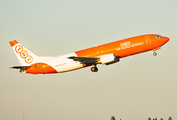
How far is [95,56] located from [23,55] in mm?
19215

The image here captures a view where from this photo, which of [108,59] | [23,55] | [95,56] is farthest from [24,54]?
[108,59]

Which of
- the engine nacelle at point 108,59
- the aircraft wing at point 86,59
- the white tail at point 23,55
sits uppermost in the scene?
the white tail at point 23,55

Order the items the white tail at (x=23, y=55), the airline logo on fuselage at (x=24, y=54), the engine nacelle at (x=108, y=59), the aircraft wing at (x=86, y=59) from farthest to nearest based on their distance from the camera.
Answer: the airline logo on fuselage at (x=24, y=54) → the white tail at (x=23, y=55) → the aircraft wing at (x=86, y=59) → the engine nacelle at (x=108, y=59)

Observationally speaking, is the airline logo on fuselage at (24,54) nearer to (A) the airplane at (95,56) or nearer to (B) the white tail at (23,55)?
(B) the white tail at (23,55)

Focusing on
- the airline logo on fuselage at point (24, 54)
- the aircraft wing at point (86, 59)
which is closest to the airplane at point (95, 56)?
the aircraft wing at point (86, 59)

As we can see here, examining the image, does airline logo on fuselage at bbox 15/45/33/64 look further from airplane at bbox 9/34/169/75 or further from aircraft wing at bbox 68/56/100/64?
aircraft wing at bbox 68/56/100/64

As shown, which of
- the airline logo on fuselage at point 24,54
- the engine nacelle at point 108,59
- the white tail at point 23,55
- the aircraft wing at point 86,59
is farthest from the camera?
the airline logo on fuselage at point 24,54

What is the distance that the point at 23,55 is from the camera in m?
81.4

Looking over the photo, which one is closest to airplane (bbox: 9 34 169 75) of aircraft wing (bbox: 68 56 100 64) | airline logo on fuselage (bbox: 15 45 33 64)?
aircraft wing (bbox: 68 56 100 64)

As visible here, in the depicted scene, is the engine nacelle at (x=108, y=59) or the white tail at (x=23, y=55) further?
the white tail at (x=23, y=55)

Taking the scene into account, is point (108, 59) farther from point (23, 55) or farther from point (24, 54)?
point (23, 55)

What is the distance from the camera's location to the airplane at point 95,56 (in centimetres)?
6938

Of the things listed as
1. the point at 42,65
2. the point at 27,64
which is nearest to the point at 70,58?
the point at 42,65

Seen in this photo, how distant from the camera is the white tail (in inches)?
3154
